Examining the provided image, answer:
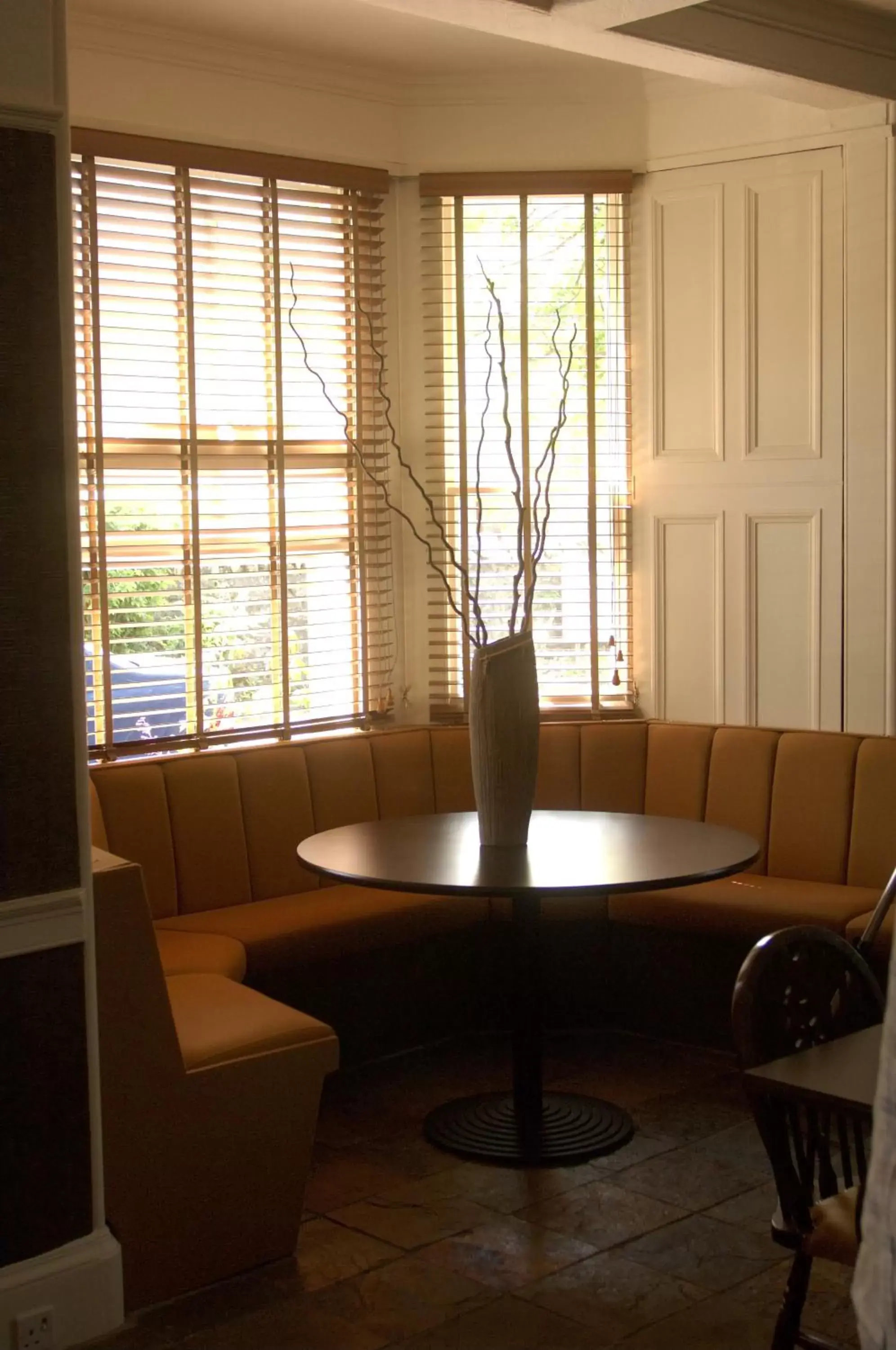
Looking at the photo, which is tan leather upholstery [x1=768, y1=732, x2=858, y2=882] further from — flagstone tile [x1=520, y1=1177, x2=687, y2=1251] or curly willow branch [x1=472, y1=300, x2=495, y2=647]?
flagstone tile [x1=520, y1=1177, x2=687, y2=1251]

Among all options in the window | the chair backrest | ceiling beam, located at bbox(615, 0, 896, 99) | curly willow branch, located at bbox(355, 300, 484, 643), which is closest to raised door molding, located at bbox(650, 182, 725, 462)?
the window

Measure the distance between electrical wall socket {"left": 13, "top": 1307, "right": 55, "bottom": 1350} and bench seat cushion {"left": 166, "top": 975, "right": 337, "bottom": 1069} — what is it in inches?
19.3

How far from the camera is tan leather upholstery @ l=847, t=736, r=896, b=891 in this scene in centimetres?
409

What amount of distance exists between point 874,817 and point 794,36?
86.3 inches

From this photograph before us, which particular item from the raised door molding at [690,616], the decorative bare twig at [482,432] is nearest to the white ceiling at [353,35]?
the decorative bare twig at [482,432]

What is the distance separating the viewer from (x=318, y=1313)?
2736 millimetres

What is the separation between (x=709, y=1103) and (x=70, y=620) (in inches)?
84.6

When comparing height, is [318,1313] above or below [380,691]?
below

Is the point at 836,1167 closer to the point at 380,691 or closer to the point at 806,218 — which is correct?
the point at 380,691

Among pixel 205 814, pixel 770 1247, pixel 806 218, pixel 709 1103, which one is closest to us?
pixel 770 1247

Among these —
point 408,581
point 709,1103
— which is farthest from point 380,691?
point 709,1103

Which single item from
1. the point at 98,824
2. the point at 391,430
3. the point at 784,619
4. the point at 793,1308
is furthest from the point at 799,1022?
the point at 391,430

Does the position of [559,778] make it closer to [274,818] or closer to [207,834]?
[274,818]

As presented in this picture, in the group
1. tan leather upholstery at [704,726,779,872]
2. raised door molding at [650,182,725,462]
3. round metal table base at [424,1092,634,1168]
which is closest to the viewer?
round metal table base at [424,1092,634,1168]
